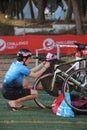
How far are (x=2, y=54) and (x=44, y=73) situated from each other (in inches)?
362

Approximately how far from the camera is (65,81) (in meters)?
8.73

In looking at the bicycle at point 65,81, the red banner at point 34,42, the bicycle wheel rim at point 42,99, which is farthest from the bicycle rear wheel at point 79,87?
the red banner at point 34,42

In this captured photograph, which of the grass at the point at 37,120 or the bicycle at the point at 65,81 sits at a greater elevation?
the bicycle at the point at 65,81

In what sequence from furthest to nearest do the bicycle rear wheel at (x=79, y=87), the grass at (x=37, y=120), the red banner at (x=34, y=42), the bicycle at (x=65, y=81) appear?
the red banner at (x=34, y=42) → the bicycle at (x=65, y=81) → the bicycle rear wheel at (x=79, y=87) → the grass at (x=37, y=120)

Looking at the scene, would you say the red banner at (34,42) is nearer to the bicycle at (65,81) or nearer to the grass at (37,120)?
the bicycle at (65,81)

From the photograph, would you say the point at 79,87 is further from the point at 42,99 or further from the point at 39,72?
the point at 42,99

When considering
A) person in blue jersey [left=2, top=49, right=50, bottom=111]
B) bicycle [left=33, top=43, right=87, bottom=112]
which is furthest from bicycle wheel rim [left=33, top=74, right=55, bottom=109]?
person in blue jersey [left=2, top=49, right=50, bottom=111]

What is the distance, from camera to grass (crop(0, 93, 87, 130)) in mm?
7617

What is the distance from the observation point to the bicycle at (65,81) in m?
8.71

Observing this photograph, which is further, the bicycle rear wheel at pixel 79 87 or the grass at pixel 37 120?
the bicycle rear wheel at pixel 79 87

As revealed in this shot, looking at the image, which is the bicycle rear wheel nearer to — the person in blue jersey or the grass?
the grass

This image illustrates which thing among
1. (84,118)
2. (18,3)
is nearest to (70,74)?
(84,118)

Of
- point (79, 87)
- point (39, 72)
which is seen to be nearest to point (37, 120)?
point (39, 72)

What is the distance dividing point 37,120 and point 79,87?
1119 mm
